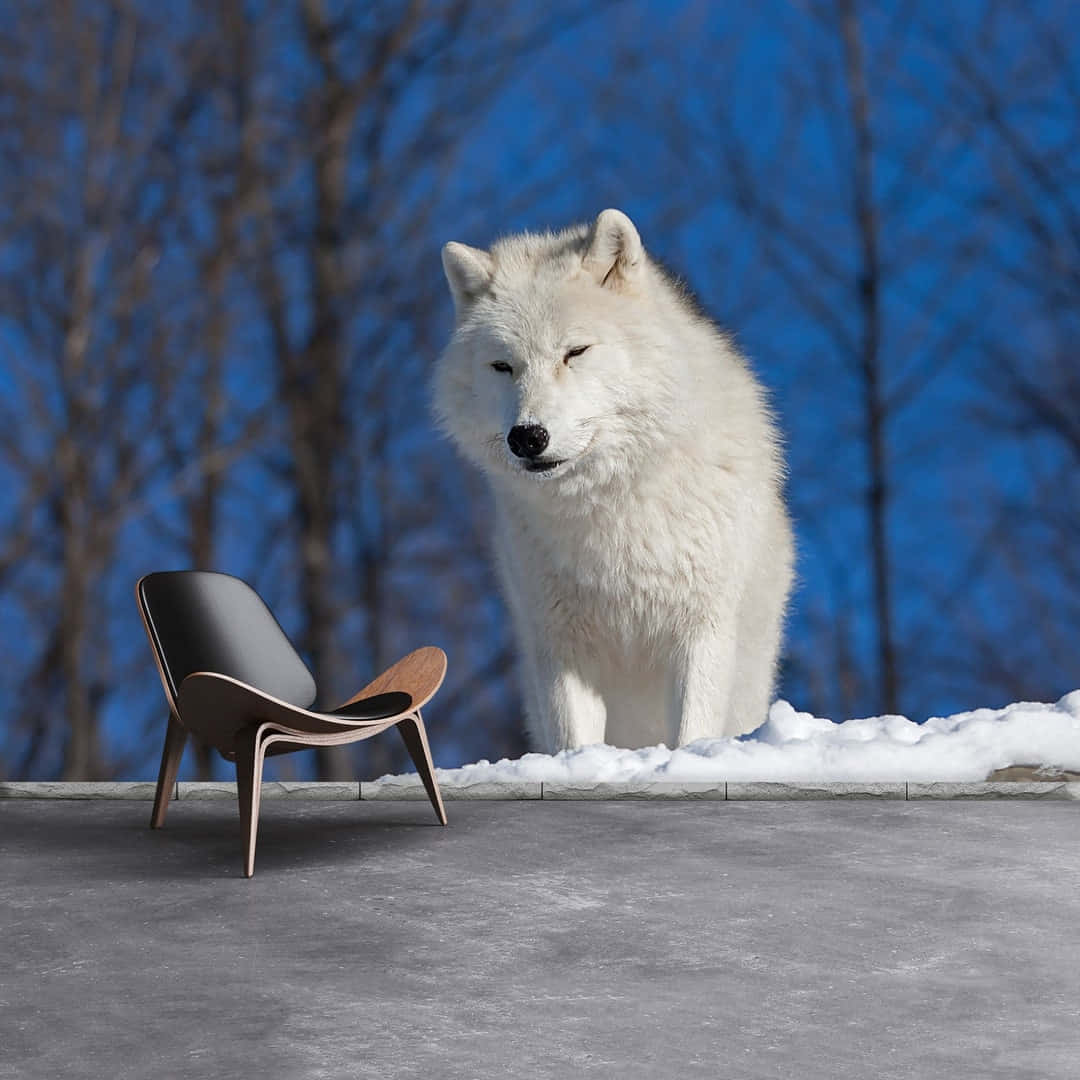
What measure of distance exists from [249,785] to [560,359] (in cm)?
180

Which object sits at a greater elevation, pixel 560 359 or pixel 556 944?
pixel 560 359

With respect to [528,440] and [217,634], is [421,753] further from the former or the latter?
[528,440]

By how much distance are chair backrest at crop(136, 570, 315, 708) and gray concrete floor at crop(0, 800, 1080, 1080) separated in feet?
1.58

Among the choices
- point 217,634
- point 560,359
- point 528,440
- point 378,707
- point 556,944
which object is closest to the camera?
point 556,944

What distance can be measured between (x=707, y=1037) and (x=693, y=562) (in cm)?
260

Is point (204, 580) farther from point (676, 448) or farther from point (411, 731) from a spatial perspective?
point (676, 448)

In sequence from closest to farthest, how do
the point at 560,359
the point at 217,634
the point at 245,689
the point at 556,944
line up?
the point at 556,944, the point at 245,689, the point at 217,634, the point at 560,359

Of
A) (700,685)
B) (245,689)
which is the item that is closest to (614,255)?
(700,685)

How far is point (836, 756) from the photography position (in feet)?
16.0

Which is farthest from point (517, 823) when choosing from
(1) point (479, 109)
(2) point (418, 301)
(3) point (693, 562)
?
(1) point (479, 109)

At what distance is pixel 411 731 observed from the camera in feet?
14.7

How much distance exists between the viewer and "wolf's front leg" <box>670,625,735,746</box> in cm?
516

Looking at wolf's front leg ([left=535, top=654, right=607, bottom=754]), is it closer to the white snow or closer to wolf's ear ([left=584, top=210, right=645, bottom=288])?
the white snow

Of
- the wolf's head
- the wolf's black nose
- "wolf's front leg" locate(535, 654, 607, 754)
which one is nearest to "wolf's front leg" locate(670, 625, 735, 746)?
"wolf's front leg" locate(535, 654, 607, 754)
